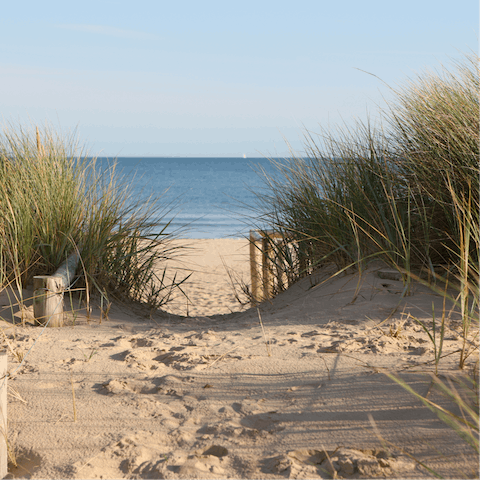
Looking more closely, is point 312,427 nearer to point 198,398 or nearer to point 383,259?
point 198,398

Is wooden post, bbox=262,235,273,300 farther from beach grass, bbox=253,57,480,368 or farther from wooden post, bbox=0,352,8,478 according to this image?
wooden post, bbox=0,352,8,478

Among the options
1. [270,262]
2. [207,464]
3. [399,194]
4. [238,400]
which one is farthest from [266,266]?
[207,464]

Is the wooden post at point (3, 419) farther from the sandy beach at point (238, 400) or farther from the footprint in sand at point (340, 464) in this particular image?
the footprint in sand at point (340, 464)

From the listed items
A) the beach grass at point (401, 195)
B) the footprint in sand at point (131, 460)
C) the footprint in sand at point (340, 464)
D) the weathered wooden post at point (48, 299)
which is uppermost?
the beach grass at point (401, 195)

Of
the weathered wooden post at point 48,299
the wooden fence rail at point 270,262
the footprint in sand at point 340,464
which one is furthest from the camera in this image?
the wooden fence rail at point 270,262

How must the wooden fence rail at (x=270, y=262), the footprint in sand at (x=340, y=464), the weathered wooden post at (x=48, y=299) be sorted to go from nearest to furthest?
the footprint in sand at (x=340, y=464)
the weathered wooden post at (x=48, y=299)
the wooden fence rail at (x=270, y=262)

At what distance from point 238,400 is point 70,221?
2319 mm

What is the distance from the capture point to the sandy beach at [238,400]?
165cm

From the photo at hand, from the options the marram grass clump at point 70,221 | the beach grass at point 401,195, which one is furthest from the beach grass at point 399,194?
the marram grass clump at point 70,221

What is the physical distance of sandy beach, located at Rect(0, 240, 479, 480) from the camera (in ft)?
5.42

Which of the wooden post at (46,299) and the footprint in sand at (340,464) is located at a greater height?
the wooden post at (46,299)

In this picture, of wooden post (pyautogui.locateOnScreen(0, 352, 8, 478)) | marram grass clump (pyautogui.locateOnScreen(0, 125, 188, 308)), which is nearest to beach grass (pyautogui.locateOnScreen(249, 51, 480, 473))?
marram grass clump (pyautogui.locateOnScreen(0, 125, 188, 308))

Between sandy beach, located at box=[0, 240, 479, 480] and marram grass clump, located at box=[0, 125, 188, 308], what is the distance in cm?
55

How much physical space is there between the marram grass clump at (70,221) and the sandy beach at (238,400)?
0.55 metres
